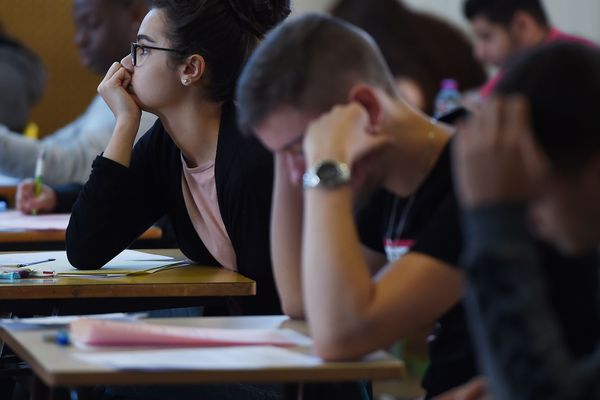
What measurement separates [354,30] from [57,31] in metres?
5.13

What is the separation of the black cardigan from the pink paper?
623mm

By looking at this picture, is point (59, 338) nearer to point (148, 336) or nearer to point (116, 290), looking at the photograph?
point (148, 336)

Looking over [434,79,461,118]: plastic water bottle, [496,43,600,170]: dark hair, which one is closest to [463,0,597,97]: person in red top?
[434,79,461,118]: plastic water bottle

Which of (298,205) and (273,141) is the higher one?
(273,141)

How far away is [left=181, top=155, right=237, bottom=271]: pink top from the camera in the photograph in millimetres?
2279

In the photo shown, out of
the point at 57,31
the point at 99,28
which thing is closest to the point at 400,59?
the point at 99,28

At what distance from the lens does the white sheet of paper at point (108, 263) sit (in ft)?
7.36

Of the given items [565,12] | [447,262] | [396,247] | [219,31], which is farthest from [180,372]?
[565,12]

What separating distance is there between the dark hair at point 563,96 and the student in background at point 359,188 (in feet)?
0.80

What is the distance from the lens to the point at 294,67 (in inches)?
59.6

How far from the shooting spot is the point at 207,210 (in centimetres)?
231

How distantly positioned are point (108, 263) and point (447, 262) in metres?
1.11

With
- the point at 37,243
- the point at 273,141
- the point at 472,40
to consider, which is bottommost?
the point at 472,40

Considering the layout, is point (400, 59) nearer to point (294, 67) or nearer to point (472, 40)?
point (472, 40)
